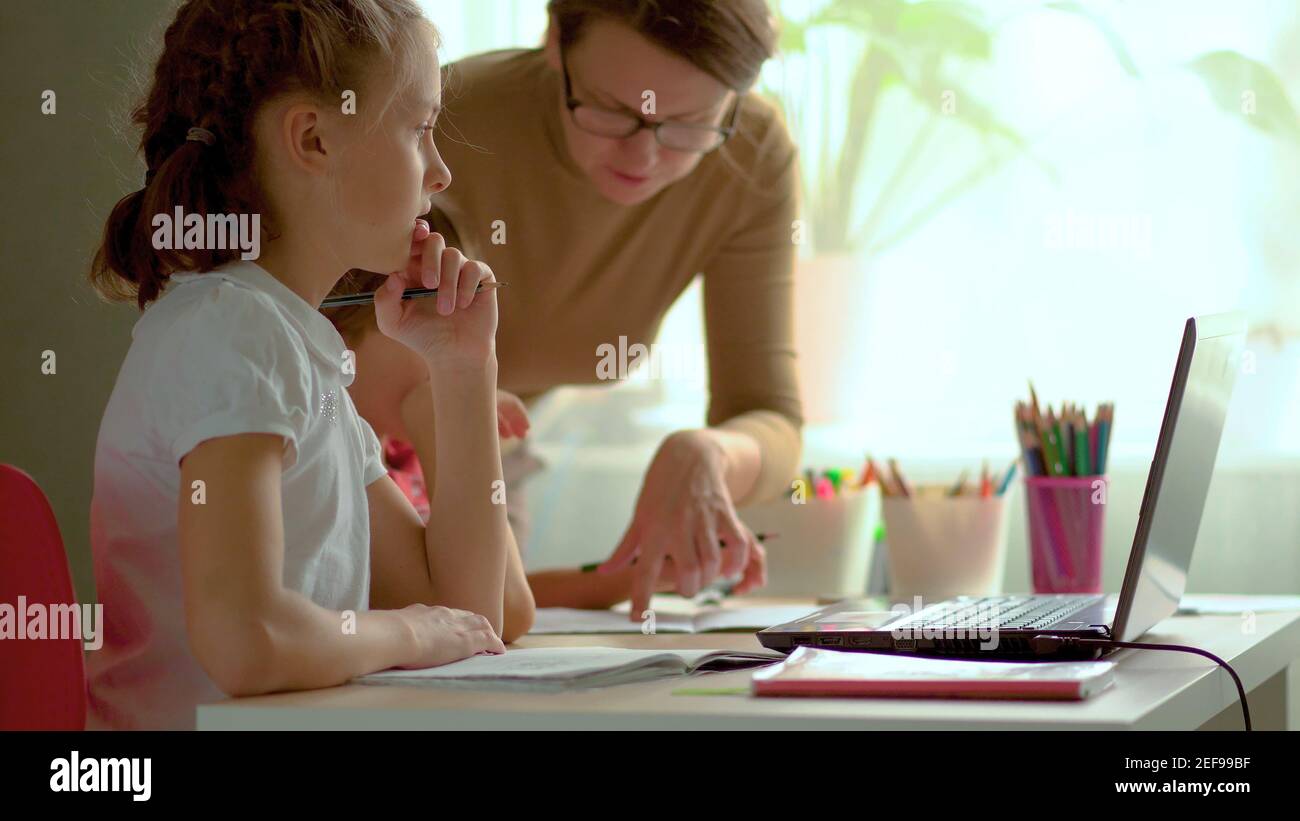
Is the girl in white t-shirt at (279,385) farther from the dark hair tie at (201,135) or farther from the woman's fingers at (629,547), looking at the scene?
the woman's fingers at (629,547)

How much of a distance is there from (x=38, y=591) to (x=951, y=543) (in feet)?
3.51

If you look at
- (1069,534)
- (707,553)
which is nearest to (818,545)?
(1069,534)

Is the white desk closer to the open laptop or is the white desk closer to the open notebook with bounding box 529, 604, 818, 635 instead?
the open laptop

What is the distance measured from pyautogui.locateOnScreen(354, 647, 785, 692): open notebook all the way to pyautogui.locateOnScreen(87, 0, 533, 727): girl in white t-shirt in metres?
0.03

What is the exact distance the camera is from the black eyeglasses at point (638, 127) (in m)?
1.51

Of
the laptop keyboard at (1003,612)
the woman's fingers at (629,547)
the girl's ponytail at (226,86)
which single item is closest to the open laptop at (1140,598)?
the laptop keyboard at (1003,612)

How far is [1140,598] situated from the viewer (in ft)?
3.14

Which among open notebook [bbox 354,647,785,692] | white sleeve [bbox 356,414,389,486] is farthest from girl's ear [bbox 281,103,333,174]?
open notebook [bbox 354,647,785,692]

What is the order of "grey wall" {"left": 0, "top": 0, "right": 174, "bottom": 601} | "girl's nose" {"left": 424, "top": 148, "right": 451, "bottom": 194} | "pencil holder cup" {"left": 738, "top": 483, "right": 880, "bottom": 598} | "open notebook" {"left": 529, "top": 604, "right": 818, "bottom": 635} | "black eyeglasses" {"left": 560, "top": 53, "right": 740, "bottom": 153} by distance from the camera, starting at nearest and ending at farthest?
1. "girl's nose" {"left": 424, "top": 148, "right": 451, "bottom": 194}
2. "grey wall" {"left": 0, "top": 0, "right": 174, "bottom": 601}
3. "open notebook" {"left": 529, "top": 604, "right": 818, "bottom": 635}
4. "black eyeglasses" {"left": 560, "top": 53, "right": 740, "bottom": 153}
5. "pencil holder cup" {"left": 738, "top": 483, "right": 880, "bottom": 598}

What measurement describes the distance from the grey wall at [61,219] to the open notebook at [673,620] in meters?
0.43

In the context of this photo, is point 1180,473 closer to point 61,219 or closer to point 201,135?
point 201,135

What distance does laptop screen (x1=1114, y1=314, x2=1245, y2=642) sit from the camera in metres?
0.88
